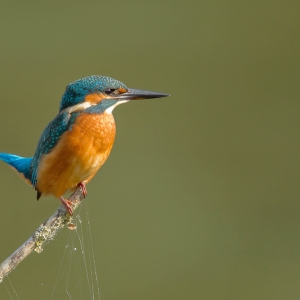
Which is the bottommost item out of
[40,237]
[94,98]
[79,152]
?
[40,237]

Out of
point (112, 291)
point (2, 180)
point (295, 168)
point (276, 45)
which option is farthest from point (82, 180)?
point (276, 45)

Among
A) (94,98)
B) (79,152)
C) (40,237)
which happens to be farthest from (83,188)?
(40,237)

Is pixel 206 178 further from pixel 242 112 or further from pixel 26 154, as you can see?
pixel 26 154

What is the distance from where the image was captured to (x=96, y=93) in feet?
7.69

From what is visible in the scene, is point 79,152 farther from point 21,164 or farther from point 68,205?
point 21,164

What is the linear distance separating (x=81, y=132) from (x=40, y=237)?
1.68 ft

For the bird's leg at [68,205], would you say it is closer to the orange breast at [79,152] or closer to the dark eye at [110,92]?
the orange breast at [79,152]

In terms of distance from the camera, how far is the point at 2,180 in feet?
13.3

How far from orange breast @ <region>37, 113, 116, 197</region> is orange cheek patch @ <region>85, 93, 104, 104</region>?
1.9 inches

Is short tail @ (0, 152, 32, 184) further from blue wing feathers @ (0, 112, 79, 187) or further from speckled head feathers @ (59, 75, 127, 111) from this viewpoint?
speckled head feathers @ (59, 75, 127, 111)

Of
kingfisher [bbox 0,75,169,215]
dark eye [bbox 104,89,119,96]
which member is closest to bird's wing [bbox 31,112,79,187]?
kingfisher [bbox 0,75,169,215]

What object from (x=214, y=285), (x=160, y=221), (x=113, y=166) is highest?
(x=113, y=166)

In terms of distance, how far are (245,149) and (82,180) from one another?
1.97 metres

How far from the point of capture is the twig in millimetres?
1816
